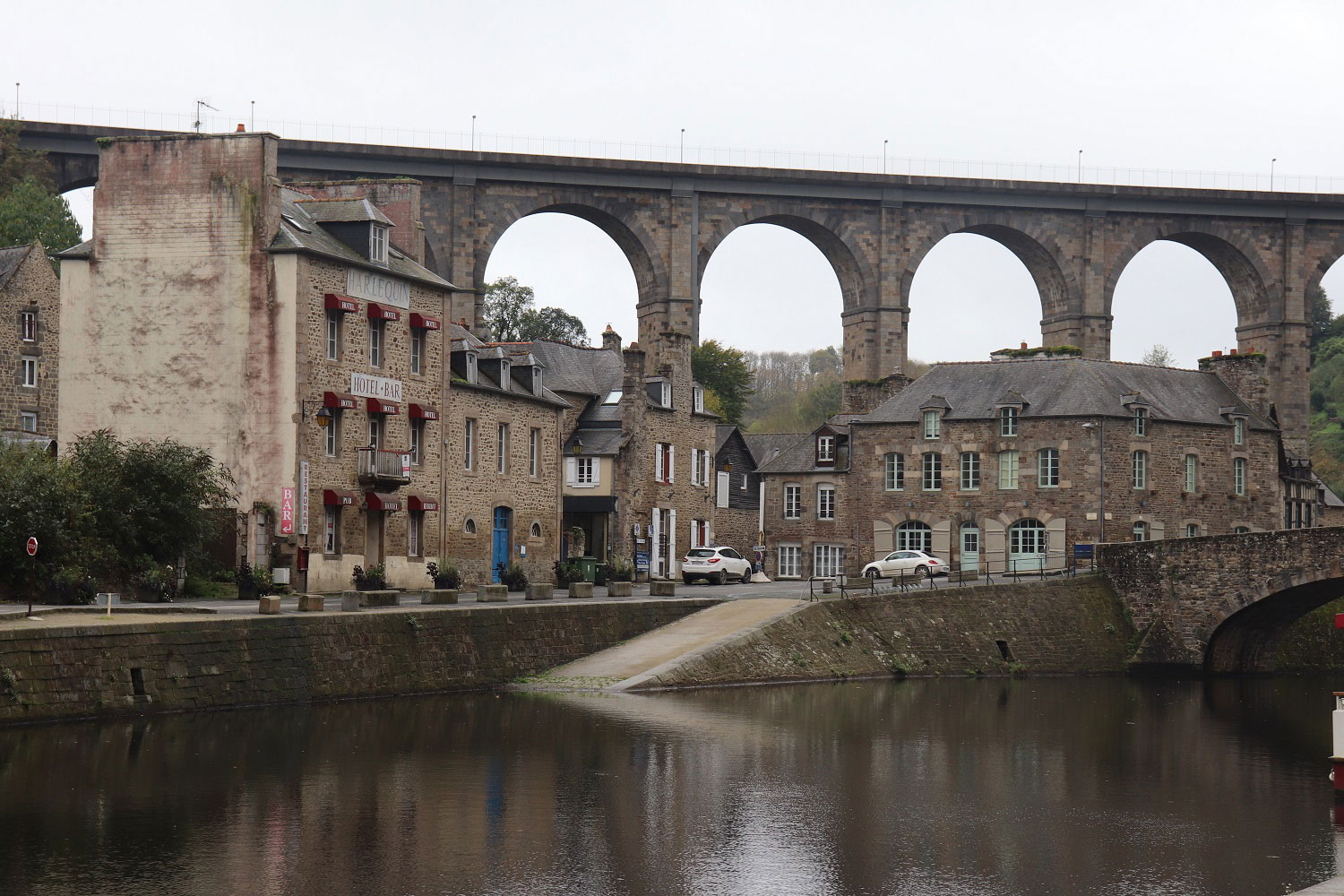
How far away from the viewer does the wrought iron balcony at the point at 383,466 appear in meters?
35.5

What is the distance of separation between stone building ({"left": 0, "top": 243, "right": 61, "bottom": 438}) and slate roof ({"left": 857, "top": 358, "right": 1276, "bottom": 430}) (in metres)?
24.6

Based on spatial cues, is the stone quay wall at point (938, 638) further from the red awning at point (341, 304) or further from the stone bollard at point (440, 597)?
the red awning at point (341, 304)

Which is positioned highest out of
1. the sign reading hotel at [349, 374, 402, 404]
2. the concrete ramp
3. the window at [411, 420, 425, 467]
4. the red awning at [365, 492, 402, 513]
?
the sign reading hotel at [349, 374, 402, 404]

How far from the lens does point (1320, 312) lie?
9725cm

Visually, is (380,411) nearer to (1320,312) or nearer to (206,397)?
(206,397)

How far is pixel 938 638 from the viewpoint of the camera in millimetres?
38375

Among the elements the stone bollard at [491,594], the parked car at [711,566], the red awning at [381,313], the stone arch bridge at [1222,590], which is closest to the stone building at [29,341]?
the red awning at [381,313]

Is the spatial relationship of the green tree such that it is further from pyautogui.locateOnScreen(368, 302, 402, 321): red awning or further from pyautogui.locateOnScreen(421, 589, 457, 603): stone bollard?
pyautogui.locateOnScreen(421, 589, 457, 603): stone bollard

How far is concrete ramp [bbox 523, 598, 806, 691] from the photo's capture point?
29.8 meters

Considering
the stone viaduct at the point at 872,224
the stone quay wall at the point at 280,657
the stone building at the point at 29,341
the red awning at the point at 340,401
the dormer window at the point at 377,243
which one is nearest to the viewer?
the stone quay wall at the point at 280,657

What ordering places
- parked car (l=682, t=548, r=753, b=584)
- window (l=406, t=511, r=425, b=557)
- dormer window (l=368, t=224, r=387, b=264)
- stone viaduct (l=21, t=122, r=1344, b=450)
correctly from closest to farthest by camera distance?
dormer window (l=368, t=224, r=387, b=264)
window (l=406, t=511, r=425, b=557)
parked car (l=682, t=548, r=753, b=584)
stone viaduct (l=21, t=122, r=1344, b=450)

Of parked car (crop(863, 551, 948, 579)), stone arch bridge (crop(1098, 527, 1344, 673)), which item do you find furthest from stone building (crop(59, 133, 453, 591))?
stone arch bridge (crop(1098, 527, 1344, 673))

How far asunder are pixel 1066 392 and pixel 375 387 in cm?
2248

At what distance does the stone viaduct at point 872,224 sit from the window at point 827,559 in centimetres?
887
